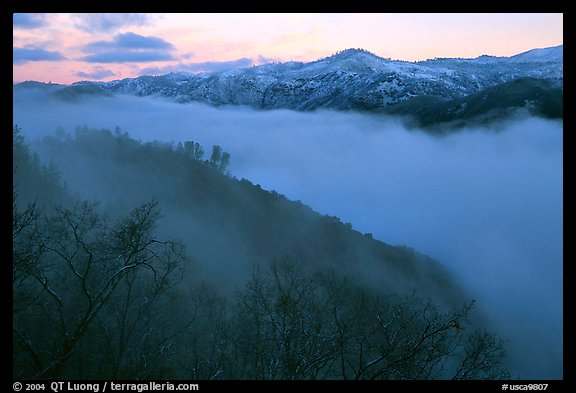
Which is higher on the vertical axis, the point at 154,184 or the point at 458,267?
the point at 154,184

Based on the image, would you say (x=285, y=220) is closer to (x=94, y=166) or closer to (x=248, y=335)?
(x=94, y=166)

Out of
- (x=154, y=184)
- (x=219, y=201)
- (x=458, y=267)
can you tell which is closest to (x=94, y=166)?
(x=154, y=184)

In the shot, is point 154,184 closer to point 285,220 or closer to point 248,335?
point 285,220
